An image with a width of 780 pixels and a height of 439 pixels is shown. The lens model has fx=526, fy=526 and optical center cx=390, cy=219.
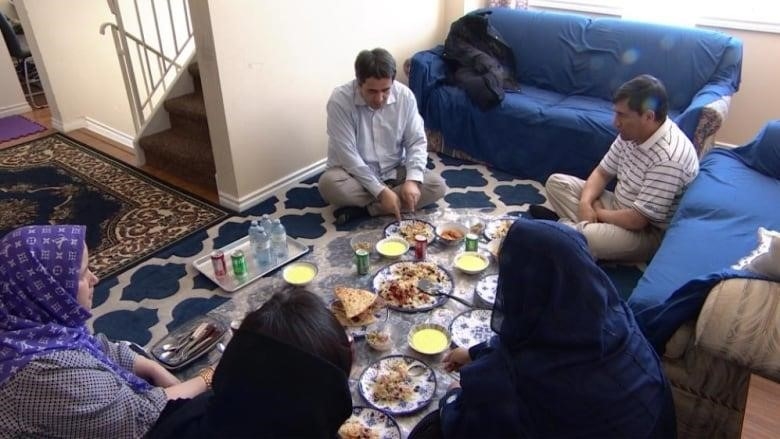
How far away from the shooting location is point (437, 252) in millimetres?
2326

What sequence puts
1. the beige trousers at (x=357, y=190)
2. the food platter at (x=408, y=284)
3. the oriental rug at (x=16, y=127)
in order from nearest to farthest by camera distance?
the food platter at (x=408, y=284) < the beige trousers at (x=357, y=190) < the oriental rug at (x=16, y=127)

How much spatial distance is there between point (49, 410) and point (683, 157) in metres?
2.44

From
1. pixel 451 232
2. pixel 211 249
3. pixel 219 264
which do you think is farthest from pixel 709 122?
pixel 211 249

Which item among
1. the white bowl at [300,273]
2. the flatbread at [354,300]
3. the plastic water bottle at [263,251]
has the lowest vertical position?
the plastic water bottle at [263,251]

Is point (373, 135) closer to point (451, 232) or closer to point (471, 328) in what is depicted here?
point (451, 232)

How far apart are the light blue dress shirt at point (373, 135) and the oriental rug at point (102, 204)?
827mm

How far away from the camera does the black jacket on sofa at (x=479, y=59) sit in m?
3.50

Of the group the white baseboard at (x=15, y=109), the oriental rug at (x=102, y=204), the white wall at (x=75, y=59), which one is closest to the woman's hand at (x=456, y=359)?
the oriental rug at (x=102, y=204)

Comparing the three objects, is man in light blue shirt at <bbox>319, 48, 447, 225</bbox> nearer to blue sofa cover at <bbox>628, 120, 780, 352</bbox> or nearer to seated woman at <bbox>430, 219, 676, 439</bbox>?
blue sofa cover at <bbox>628, 120, 780, 352</bbox>

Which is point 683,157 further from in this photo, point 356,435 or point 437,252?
point 356,435

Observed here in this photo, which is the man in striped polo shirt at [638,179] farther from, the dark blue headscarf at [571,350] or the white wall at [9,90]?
the white wall at [9,90]

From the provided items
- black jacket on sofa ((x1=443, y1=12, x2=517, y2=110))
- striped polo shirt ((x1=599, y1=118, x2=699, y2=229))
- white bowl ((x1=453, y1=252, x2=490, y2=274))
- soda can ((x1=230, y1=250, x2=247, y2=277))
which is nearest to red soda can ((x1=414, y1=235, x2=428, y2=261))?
white bowl ((x1=453, y1=252, x2=490, y2=274))

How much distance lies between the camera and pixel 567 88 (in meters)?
3.71

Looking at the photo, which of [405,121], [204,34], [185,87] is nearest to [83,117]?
[185,87]
